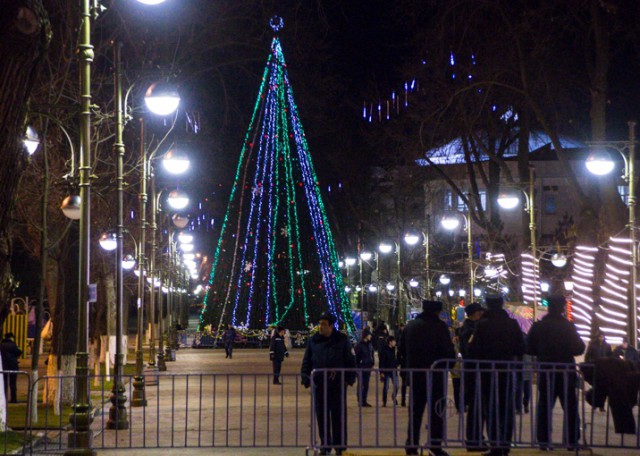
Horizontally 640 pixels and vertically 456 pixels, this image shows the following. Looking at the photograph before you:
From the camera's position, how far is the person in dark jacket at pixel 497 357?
12.7 m

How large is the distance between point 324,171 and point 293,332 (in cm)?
1709

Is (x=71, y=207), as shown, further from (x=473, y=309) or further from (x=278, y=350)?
(x=278, y=350)

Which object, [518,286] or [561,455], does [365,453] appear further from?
[518,286]

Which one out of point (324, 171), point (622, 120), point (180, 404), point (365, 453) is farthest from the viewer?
point (324, 171)

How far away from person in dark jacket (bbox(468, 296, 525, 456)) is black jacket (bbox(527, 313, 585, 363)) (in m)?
→ 0.28

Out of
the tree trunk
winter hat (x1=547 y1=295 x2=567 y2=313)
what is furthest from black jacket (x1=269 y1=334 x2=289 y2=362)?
the tree trunk

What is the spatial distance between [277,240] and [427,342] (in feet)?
145

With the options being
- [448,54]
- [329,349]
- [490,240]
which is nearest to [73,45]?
[329,349]

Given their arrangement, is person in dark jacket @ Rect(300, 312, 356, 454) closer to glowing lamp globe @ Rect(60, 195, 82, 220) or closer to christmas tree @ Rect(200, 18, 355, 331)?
glowing lamp globe @ Rect(60, 195, 82, 220)

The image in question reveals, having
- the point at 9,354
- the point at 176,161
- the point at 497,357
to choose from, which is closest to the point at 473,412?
the point at 497,357

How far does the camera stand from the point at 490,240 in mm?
43562

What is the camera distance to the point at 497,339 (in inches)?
533

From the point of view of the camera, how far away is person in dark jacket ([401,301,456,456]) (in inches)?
506

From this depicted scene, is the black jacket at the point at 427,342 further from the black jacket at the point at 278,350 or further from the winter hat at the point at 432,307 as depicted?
the black jacket at the point at 278,350
